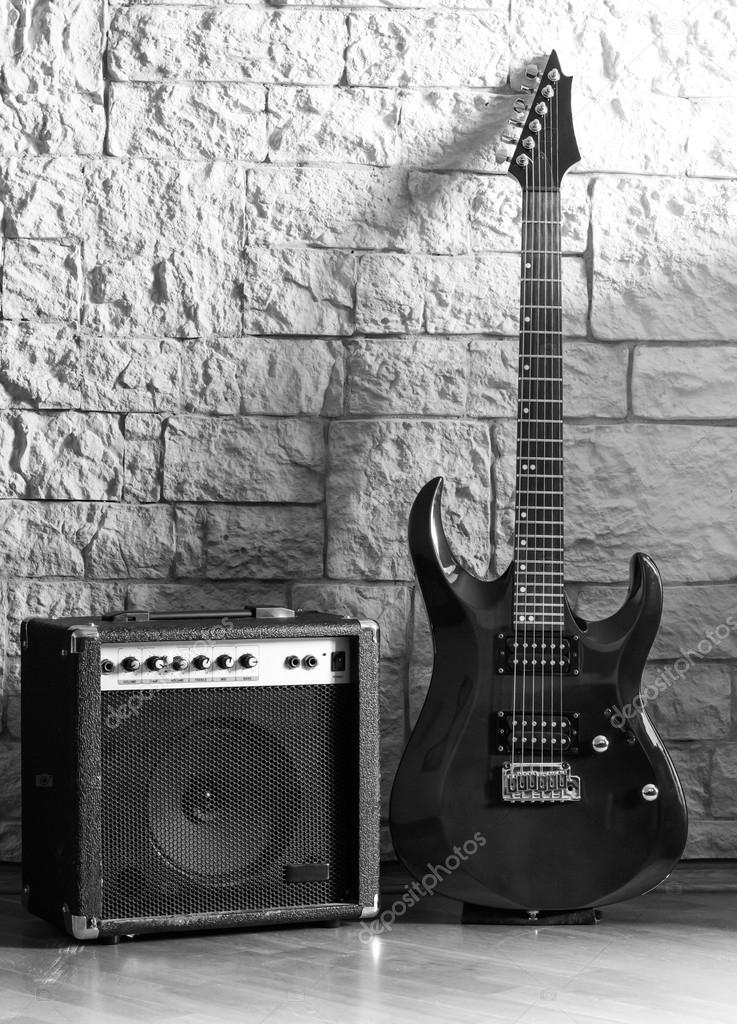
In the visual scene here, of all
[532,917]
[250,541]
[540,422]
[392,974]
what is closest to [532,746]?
[532,917]

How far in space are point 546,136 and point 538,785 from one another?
1.08 m

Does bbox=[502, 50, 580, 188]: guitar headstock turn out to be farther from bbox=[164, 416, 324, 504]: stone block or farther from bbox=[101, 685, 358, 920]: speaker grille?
bbox=[101, 685, 358, 920]: speaker grille

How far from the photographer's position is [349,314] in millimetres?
2148

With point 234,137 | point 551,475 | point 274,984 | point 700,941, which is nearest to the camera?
point 274,984

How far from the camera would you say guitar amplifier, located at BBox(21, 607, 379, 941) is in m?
1.69

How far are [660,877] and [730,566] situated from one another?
0.61 metres

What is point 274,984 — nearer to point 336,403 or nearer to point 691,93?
point 336,403

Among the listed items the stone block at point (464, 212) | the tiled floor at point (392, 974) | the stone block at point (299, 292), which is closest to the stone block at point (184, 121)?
the stone block at point (299, 292)

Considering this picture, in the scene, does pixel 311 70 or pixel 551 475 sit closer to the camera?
pixel 551 475

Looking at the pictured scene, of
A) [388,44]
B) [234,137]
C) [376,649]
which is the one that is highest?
[388,44]

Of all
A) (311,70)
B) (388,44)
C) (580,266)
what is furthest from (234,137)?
(580,266)

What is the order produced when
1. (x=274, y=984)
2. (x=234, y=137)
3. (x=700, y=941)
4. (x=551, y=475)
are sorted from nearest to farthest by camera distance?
(x=274, y=984), (x=700, y=941), (x=551, y=475), (x=234, y=137)

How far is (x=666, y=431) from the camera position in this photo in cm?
218

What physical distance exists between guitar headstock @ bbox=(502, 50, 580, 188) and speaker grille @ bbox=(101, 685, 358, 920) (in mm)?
922
